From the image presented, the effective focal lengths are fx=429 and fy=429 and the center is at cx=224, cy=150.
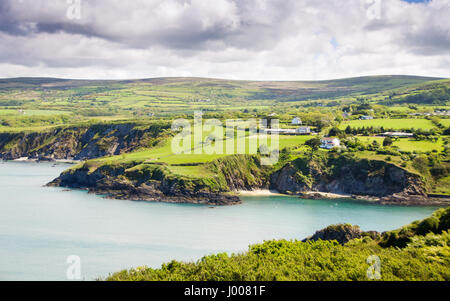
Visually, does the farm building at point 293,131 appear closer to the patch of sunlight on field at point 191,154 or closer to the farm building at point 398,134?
the patch of sunlight on field at point 191,154

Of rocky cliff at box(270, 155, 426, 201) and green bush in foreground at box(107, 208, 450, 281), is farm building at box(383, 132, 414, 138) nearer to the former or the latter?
rocky cliff at box(270, 155, 426, 201)

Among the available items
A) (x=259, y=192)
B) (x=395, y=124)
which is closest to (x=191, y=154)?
(x=259, y=192)

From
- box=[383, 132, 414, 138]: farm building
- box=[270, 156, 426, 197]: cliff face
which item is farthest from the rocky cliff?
box=[383, 132, 414, 138]: farm building

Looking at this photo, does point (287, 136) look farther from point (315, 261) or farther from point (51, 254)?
point (315, 261)

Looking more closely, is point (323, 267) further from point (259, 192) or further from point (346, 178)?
point (346, 178)

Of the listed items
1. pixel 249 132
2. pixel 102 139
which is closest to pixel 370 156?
pixel 249 132
